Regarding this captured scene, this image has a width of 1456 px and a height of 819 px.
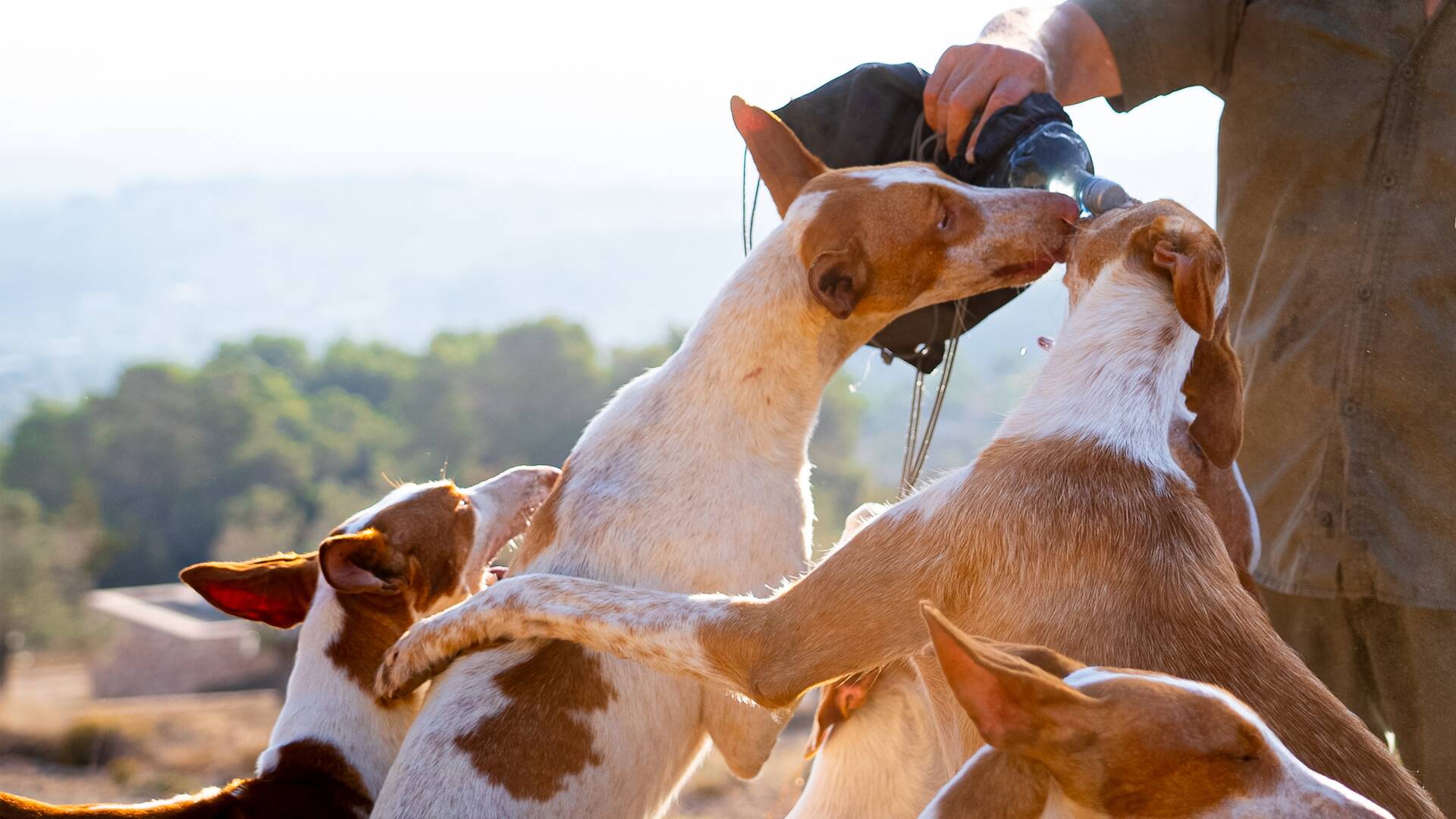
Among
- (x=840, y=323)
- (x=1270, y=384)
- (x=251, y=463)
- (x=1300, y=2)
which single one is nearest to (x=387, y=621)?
(x=840, y=323)

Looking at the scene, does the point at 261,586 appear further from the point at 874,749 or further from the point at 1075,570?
the point at 1075,570

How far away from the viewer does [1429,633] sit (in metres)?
3.51

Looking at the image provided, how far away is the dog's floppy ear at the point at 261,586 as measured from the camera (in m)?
3.53

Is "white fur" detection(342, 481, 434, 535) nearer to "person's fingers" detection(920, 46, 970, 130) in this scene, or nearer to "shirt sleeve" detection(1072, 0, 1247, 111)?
"person's fingers" detection(920, 46, 970, 130)

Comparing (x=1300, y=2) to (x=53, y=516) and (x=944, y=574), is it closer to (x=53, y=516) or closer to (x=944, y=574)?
(x=944, y=574)

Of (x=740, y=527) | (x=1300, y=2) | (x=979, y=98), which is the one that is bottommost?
(x=740, y=527)

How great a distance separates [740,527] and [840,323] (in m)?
0.67

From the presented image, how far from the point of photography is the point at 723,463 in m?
3.53

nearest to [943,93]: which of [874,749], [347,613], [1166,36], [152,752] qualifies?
[1166,36]

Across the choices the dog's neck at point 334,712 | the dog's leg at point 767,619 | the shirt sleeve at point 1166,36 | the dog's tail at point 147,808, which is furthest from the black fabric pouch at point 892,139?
the dog's tail at point 147,808

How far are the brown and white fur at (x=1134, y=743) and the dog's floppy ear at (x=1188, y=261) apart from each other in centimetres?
106

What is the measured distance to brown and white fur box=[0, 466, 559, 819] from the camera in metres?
3.24

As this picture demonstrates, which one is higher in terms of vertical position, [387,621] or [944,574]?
[944,574]

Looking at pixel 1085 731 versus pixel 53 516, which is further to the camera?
pixel 53 516
